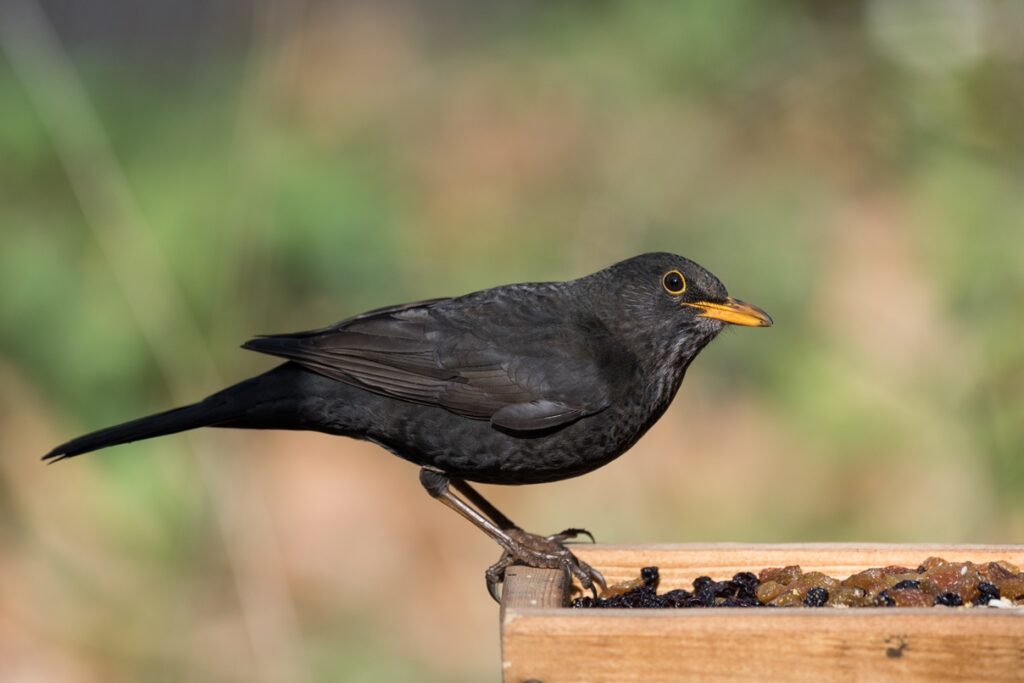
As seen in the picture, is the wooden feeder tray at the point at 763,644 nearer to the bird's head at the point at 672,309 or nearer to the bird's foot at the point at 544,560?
the bird's foot at the point at 544,560

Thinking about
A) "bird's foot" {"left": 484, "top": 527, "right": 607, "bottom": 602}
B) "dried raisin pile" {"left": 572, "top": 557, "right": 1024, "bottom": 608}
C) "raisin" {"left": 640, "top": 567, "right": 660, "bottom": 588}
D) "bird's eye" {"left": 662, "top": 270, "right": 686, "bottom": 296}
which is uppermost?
"bird's eye" {"left": 662, "top": 270, "right": 686, "bottom": 296}

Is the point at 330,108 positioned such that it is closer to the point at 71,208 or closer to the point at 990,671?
the point at 71,208

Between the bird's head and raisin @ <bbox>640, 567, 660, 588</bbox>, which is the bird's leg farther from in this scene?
the bird's head

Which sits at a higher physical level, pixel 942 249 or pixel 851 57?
pixel 851 57

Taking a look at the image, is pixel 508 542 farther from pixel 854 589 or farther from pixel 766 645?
pixel 766 645

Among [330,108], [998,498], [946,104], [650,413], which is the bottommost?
[998,498]

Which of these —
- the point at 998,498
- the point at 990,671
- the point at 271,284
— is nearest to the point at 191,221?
the point at 271,284

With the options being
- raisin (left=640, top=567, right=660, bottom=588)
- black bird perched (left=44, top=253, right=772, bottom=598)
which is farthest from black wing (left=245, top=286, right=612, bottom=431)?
raisin (left=640, top=567, right=660, bottom=588)
